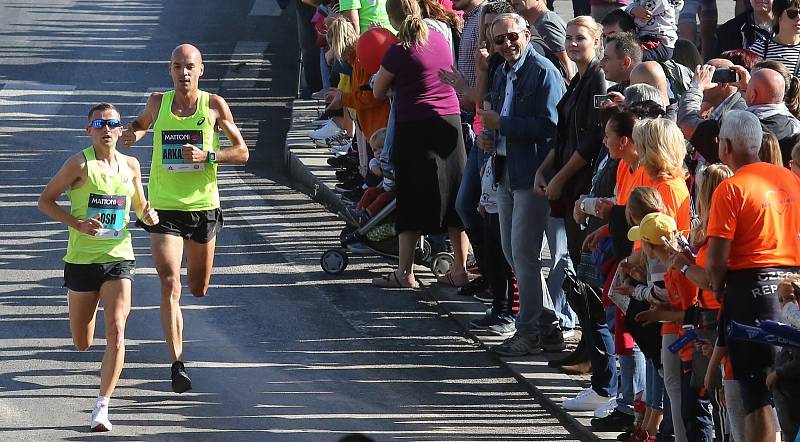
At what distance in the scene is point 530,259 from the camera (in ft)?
32.6

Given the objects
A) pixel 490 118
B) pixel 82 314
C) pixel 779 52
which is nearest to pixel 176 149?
pixel 82 314

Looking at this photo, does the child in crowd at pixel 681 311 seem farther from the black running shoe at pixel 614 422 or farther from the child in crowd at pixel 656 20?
the child in crowd at pixel 656 20

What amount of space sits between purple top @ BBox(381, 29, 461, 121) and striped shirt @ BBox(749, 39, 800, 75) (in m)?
2.41

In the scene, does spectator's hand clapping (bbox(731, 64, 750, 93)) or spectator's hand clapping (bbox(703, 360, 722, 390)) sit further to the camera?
spectator's hand clapping (bbox(731, 64, 750, 93))

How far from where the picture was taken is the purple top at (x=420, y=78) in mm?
11328

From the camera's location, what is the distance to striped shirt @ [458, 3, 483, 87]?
11578mm

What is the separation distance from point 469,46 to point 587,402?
3.90 metres

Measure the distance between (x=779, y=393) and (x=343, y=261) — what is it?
598cm

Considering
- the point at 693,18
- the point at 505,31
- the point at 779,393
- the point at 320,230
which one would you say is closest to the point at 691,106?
the point at 505,31

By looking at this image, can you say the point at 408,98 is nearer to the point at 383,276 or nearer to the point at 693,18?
the point at 383,276

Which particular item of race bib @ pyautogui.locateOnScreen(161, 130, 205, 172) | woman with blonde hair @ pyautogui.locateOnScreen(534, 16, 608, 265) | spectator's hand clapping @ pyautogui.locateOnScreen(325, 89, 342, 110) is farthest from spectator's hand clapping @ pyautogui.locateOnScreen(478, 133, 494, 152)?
spectator's hand clapping @ pyautogui.locateOnScreen(325, 89, 342, 110)

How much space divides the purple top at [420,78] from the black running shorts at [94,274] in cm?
327

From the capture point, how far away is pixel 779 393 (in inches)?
253

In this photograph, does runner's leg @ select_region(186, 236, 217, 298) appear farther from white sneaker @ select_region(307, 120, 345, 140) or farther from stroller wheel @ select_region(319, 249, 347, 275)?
white sneaker @ select_region(307, 120, 345, 140)
